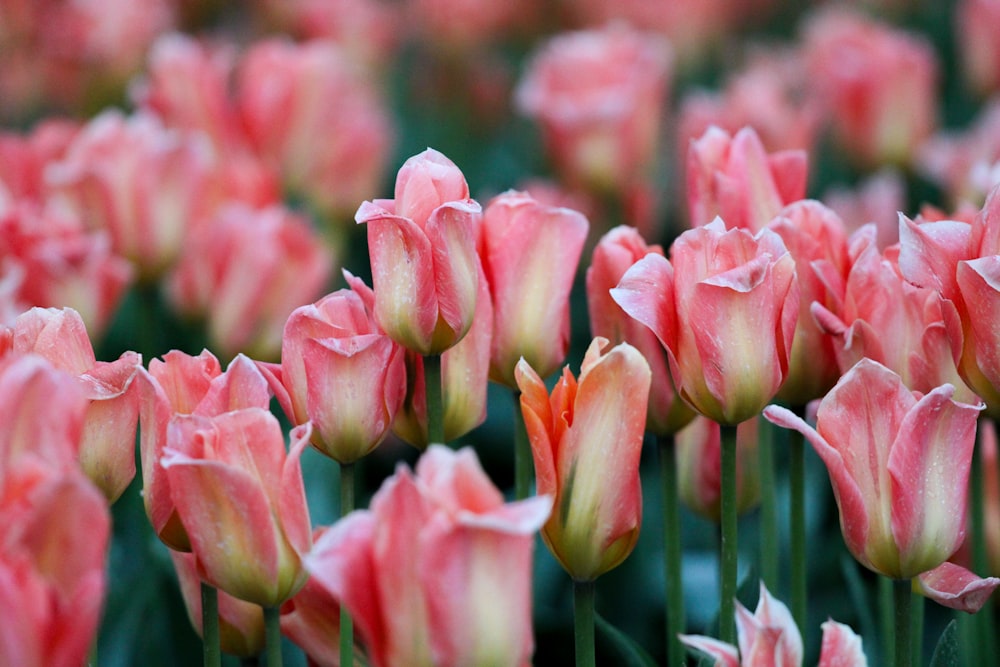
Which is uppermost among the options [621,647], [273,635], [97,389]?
[97,389]

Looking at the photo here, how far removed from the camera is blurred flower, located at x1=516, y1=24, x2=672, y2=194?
5.01 ft

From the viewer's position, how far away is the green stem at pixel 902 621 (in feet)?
1.92

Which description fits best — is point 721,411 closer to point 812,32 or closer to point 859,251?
point 859,251

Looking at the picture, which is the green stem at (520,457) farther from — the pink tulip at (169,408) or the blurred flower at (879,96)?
the blurred flower at (879,96)

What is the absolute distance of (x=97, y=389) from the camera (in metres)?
0.59

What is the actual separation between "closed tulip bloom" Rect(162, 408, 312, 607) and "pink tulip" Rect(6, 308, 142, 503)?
6 centimetres

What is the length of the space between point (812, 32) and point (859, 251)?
1412 mm

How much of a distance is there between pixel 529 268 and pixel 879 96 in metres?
1.04

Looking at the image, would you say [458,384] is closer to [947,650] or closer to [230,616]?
[230,616]

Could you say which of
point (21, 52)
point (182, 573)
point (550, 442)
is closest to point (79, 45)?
point (21, 52)

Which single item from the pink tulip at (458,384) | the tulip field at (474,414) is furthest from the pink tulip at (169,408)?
the pink tulip at (458,384)

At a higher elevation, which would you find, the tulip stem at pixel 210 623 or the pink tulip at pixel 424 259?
the pink tulip at pixel 424 259

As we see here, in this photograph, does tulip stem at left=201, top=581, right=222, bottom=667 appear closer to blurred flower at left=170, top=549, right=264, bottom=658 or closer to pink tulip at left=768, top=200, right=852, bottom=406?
blurred flower at left=170, top=549, right=264, bottom=658

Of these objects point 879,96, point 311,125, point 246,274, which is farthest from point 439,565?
point 879,96
